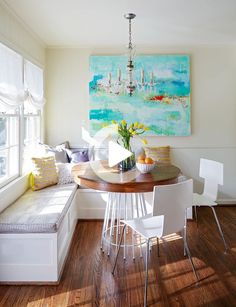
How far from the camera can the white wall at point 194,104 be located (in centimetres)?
425

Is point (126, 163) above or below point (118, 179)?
above

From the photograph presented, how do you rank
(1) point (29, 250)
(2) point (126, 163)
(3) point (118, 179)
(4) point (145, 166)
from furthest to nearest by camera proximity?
(2) point (126, 163), (4) point (145, 166), (3) point (118, 179), (1) point (29, 250)

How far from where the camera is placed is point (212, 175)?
2.98 m

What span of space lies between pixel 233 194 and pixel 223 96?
1567mm

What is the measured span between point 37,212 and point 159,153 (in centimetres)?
226

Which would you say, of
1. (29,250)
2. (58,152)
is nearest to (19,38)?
(58,152)

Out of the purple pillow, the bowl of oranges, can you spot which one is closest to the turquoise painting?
the purple pillow

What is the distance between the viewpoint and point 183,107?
4.23 meters

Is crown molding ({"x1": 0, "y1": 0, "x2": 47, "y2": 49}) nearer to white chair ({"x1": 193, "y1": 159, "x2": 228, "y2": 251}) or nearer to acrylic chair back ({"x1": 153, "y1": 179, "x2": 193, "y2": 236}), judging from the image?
acrylic chair back ({"x1": 153, "y1": 179, "x2": 193, "y2": 236})

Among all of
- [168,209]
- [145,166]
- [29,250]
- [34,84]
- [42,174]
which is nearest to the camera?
[168,209]

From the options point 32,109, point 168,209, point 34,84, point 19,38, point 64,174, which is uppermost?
point 19,38

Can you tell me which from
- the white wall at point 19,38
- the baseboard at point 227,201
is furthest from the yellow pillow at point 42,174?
the baseboard at point 227,201

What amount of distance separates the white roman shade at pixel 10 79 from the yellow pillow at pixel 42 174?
2.74 ft

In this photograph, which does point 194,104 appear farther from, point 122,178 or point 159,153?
point 122,178
